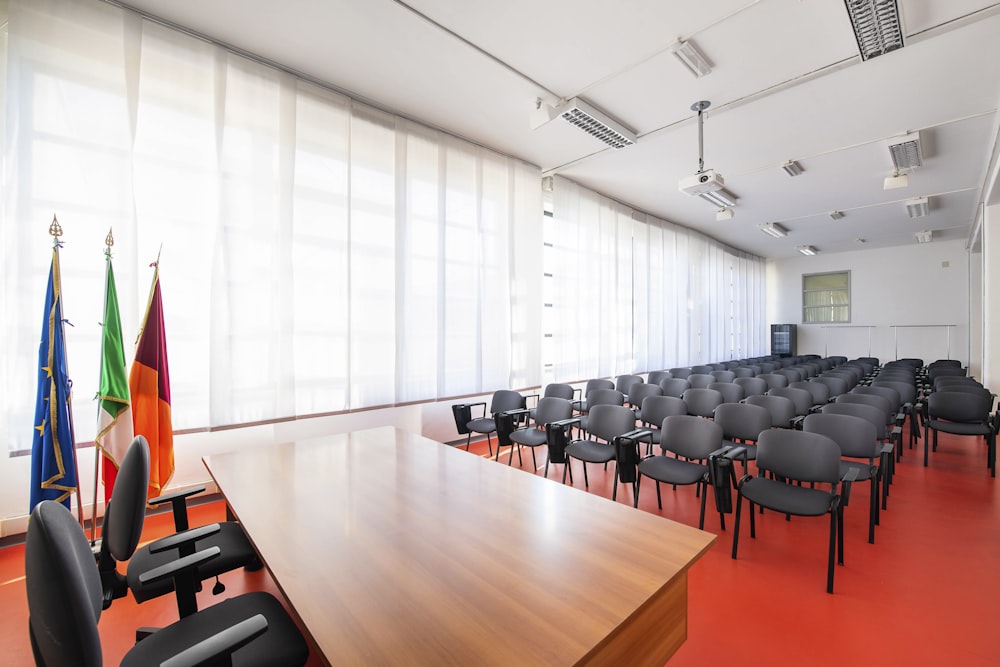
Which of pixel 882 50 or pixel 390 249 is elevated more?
pixel 882 50

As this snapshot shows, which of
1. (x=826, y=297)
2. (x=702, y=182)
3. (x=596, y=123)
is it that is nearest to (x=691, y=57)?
(x=596, y=123)

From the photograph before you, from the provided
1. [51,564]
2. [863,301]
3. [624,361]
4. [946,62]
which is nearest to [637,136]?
[946,62]

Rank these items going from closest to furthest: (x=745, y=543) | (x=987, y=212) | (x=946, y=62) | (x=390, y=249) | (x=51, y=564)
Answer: (x=51, y=564) < (x=745, y=543) < (x=946, y=62) < (x=390, y=249) < (x=987, y=212)

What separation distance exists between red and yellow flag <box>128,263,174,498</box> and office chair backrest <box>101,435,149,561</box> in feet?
4.63

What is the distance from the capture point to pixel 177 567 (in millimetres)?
1528

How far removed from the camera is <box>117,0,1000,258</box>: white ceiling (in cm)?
322

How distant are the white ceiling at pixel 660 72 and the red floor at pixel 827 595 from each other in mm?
3879

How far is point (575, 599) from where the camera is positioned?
128cm

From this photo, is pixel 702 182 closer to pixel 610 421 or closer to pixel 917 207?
pixel 610 421

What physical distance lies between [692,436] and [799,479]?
72 cm

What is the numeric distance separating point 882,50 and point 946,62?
50.3 inches

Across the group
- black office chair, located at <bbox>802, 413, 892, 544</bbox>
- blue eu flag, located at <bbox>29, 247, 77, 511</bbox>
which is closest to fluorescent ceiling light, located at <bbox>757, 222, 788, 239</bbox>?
black office chair, located at <bbox>802, 413, 892, 544</bbox>

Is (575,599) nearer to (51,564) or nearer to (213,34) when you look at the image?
(51,564)

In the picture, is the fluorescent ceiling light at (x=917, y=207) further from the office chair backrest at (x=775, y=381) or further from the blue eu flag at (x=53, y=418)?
the blue eu flag at (x=53, y=418)
